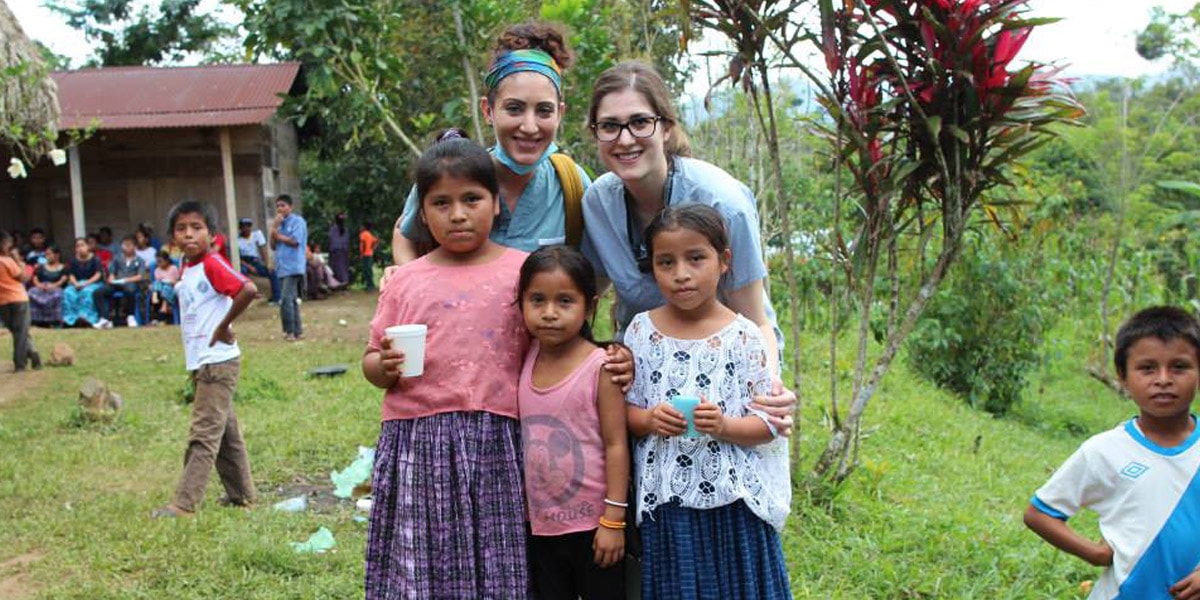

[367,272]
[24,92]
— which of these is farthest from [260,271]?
[24,92]

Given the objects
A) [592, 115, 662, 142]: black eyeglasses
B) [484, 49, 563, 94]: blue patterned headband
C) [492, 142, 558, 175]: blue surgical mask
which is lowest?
[492, 142, 558, 175]: blue surgical mask

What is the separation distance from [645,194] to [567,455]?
26.1 inches

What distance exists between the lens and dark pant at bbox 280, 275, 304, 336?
414 inches

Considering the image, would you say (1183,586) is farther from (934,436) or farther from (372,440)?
(372,440)

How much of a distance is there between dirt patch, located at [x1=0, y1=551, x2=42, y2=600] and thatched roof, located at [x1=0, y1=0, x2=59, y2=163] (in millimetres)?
5248

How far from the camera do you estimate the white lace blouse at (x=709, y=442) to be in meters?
2.17

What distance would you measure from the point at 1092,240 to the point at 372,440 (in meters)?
8.21

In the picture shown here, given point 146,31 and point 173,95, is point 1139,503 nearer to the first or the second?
point 173,95

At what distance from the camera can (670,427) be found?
2141mm

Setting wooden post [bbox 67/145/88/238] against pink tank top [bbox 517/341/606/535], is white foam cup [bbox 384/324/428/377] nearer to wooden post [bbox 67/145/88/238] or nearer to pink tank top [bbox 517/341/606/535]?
pink tank top [bbox 517/341/606/535]

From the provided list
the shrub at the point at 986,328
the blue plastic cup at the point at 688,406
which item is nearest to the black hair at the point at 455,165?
the blue plastic cup at the point at 688,406

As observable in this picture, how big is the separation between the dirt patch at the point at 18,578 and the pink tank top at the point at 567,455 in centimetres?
255

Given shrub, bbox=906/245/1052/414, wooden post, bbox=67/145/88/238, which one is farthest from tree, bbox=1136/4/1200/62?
wooden post, bbox=67/145/88/238

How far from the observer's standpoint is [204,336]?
4633 millimetres
